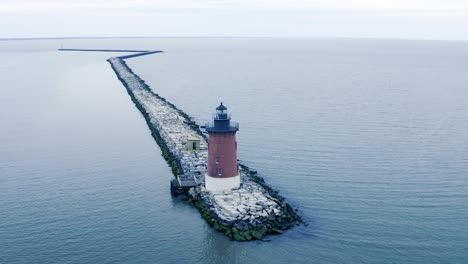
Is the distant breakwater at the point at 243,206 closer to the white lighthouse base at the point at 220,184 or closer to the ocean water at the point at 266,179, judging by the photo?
the white lighthouse base at the point at 220,184

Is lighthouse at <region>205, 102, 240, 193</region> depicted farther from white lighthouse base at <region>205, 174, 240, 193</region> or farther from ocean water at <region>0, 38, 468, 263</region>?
ocean water at <region>0, 38, 468, 263</region>

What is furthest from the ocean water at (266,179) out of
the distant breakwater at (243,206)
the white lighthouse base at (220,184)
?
the white lighthouse base at (220,184)

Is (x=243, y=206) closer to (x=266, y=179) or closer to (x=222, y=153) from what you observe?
(x=222, y=153)

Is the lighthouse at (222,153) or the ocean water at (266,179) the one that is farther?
the lighthouse at (222,153)

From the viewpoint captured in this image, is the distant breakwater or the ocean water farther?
the distant breakwater

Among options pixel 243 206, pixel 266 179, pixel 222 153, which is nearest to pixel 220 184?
pixel 222 153

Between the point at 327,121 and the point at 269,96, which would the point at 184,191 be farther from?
the point at 269,96

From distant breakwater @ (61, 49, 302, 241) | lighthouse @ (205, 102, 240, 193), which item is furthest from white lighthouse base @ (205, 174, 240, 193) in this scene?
distant breakwater @ (61, 49, 302, 241)

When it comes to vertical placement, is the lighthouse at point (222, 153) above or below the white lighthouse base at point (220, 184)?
above

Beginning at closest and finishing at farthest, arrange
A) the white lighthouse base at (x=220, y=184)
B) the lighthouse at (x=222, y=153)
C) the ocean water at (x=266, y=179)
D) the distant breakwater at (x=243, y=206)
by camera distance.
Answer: the ocean water at (x=266, y=179) < the distant breakwater at (x=243, y=206) < the lighthouse at (x=222, y=153) < the white lighthouse base at (x=220, y=184)
